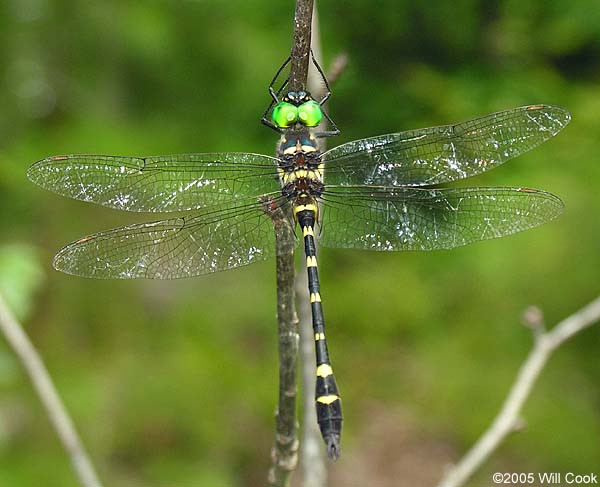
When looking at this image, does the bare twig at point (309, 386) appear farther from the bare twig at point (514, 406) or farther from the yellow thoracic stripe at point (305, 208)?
the bare twig at point (514, 406)

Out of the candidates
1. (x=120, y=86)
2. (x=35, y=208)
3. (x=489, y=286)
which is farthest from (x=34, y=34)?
(x=489, y=286)

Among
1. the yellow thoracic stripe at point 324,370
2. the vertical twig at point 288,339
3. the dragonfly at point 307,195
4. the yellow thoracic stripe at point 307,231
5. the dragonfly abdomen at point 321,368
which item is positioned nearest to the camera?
the vertical twig at point 288,339
